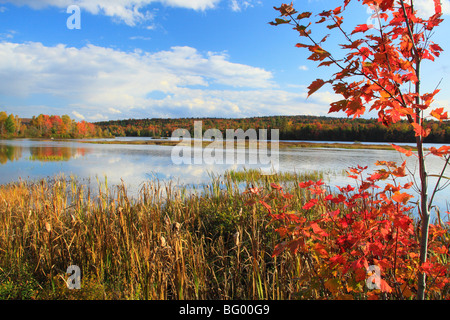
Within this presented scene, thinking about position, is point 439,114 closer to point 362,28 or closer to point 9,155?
point 362,28

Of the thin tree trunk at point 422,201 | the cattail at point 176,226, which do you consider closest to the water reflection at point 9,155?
the cattail at point 176,226

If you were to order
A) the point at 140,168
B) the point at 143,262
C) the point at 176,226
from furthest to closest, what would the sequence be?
the point at 140,168 < the point at 143,262 < the point at 176,226

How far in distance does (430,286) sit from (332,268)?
0.75m

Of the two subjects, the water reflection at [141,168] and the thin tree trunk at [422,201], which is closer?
the thin tree trunk at [422,201]

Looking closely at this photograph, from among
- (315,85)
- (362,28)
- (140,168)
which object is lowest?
(140,168)

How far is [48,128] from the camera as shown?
256 feet

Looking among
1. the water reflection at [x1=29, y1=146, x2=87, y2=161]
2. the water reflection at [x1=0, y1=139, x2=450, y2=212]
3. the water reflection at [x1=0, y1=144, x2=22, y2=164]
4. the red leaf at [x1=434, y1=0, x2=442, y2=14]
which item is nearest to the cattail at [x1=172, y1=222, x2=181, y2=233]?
the water reflection at [x1=0, y1=139, x2=450, y2=212]

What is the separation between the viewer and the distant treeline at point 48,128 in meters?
69.9

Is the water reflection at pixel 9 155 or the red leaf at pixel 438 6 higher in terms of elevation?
the red leaf at pixel 438 6

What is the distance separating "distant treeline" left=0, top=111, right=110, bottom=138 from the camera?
69.9 m

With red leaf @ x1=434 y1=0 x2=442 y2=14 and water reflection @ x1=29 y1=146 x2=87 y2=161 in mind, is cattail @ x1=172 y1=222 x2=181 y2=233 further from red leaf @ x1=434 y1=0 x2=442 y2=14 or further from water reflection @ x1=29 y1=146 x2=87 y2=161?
water reflection @ x1=29 y1=146 x2=87 y2=161

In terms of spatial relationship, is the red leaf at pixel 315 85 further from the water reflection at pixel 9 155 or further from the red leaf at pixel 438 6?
the water reflection at pixel 9 155

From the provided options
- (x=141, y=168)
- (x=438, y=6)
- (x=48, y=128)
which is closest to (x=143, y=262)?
→ (x=438, y=6)

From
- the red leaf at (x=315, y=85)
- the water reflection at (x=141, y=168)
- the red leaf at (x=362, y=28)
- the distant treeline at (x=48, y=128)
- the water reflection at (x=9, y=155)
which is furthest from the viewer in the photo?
the distant treeline at (x=48, y=128)
